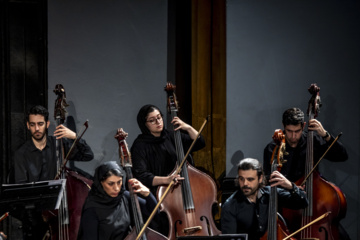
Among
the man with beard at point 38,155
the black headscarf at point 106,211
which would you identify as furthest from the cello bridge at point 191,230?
the man with beard at point 38,155

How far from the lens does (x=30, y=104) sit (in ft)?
13.1

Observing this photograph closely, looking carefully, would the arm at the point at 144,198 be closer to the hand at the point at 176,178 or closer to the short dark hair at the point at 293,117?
the hand at the point at 176,178

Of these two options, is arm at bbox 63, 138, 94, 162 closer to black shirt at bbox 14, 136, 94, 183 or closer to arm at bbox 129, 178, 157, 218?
black shirt at bbox 14, 136, 94, 183

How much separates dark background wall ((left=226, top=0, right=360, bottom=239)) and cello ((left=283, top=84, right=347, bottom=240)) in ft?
2.88

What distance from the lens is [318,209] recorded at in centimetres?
335

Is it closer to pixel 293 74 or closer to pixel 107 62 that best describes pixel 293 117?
pixel 293 74

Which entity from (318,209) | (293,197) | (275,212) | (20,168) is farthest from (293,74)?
(20,168)

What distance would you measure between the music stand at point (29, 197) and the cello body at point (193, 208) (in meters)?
0.70

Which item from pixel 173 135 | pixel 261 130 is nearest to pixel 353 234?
pixel 261 130

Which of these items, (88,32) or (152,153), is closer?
(152,153)

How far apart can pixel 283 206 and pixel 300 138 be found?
0.55 metres

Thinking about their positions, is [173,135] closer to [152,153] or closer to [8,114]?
[152,153]

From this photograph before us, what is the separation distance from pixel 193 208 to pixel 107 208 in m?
0.56

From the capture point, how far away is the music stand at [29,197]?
110 inches
